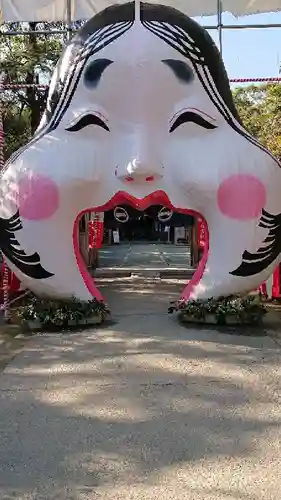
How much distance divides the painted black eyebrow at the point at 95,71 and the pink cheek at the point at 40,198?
1303 millimetres

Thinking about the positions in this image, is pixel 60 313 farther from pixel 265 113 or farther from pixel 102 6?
pixel 265 113

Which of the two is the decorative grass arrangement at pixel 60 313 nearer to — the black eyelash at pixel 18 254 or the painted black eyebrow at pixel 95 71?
the black eyelash at pixel 18 254

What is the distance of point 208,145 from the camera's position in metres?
7.41

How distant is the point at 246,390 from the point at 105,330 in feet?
8.98

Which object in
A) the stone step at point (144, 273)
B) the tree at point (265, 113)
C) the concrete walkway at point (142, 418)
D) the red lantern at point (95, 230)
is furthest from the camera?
the tree at point (265, 113)

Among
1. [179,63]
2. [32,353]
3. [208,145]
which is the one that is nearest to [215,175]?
[208,145]

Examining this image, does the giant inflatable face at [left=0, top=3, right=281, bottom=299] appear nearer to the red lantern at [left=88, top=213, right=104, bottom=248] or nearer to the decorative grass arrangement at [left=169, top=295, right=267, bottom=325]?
the decorative grass arrangement at [left=169, top=295, right=267, bottom=325]

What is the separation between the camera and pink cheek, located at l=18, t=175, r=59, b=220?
7.24 m

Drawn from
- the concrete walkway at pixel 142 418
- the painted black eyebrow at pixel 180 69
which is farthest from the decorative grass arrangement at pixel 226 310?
the painted black eyebrow at pixel 180 69

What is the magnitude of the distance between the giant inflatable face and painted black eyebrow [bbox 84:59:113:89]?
0.01 metres

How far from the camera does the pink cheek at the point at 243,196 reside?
715 centimetres

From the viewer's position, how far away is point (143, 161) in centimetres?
718

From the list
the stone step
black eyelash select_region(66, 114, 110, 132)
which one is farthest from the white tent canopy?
the stone step

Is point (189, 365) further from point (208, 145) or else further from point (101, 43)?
point (101, 43)
